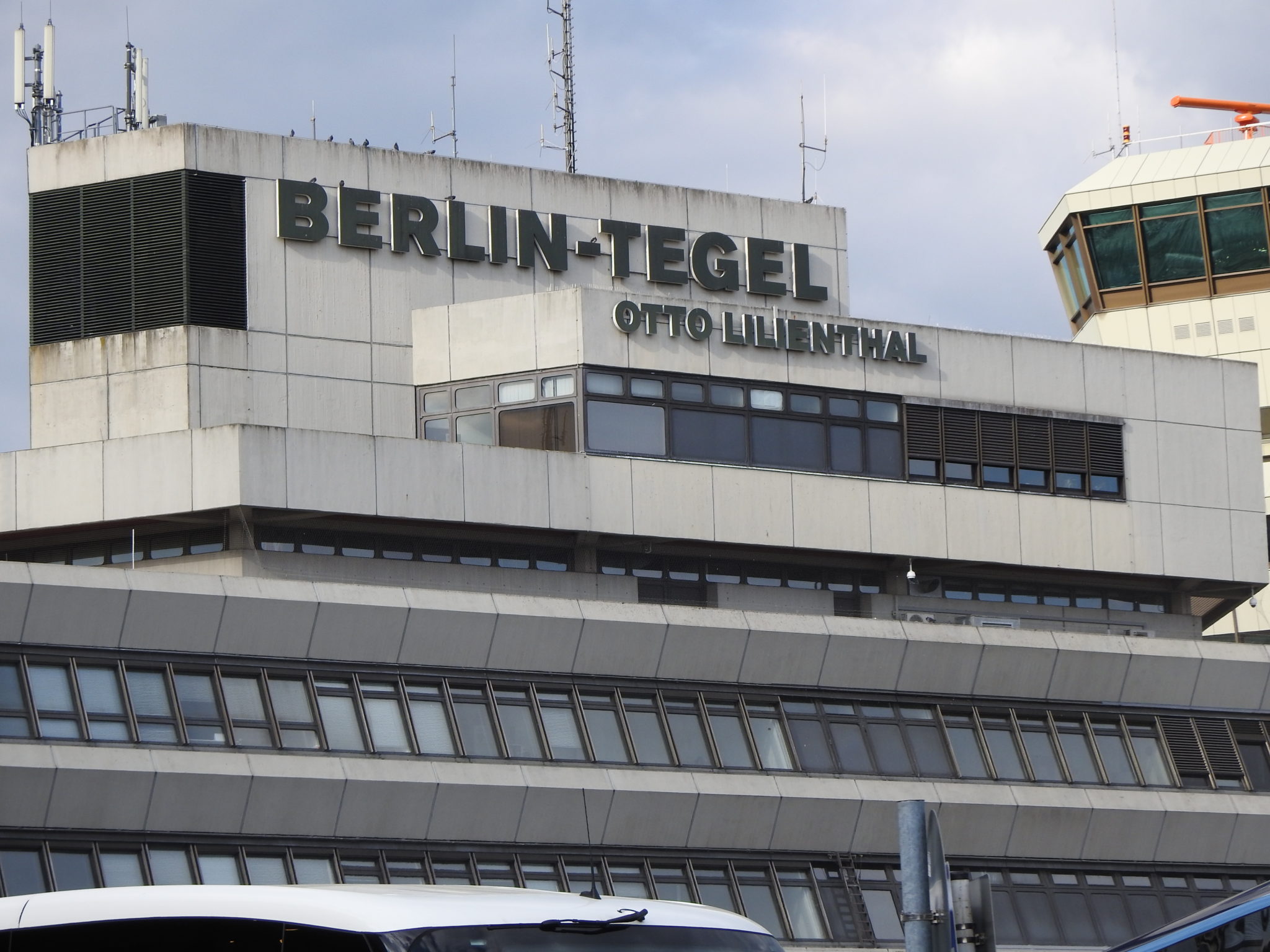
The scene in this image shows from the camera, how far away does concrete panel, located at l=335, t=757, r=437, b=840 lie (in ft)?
107

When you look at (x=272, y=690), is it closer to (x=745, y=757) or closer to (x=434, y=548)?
(x=434, y=548)

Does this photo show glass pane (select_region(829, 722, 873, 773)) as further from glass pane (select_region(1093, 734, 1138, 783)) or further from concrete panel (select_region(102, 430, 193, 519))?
Answer: concrete panel (select_region(102, 430, 193, 519))

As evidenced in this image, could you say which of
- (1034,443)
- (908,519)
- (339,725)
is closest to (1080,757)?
(908,519)

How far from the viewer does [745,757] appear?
3650 cm

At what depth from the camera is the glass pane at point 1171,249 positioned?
197ft

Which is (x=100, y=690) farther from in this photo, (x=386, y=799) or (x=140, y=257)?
(x=140, y=257)

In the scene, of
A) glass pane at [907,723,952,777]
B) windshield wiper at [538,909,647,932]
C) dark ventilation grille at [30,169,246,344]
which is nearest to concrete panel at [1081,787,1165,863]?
glass pane at [907,723,952,777]

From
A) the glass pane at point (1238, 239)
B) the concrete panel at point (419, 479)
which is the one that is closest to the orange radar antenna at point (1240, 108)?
the glass pane at point (1238, 239)

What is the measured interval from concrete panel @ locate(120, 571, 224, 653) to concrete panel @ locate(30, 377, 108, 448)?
790cm

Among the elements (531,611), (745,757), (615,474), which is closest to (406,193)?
(615,474)

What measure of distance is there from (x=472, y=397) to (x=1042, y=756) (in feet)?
39.5

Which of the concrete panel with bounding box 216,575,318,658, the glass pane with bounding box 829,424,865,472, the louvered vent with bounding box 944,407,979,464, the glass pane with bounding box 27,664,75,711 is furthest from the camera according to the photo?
the louvered vent with bounding box 944,407,979,464

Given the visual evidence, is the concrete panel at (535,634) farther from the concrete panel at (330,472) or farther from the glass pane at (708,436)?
the glass pane at (708,436)

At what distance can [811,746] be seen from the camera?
3722cm
